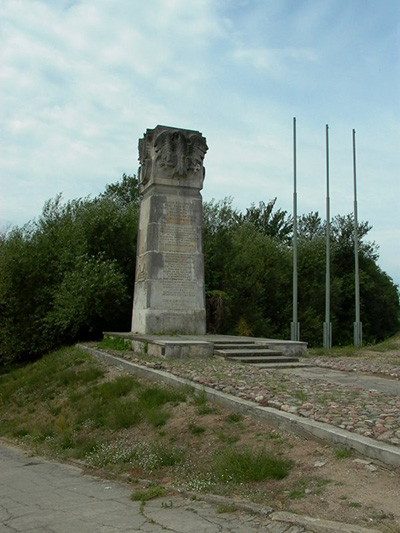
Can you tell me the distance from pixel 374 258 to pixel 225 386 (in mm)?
32133

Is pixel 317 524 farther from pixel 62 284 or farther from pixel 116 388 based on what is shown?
pixel 62 284

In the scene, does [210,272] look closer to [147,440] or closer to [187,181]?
[187,181]

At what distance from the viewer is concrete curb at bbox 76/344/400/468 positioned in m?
5.47

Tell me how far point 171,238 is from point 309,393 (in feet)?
26.6

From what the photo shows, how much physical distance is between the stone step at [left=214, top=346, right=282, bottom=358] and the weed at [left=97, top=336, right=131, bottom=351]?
2.57 metres

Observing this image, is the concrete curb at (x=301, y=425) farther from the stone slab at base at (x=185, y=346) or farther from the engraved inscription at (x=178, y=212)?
the engraved inscription at (x=178, y=212)

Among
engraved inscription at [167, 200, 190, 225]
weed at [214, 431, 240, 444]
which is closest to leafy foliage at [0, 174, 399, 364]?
engraved inscription at [167, 200, 190, 225]

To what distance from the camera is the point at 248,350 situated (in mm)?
12891

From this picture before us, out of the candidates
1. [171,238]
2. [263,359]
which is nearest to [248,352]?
[263,359]

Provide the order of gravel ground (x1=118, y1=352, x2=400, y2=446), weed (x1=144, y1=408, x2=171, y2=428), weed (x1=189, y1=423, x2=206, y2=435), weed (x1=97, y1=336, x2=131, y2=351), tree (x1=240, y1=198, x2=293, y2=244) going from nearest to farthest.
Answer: gravel ground (x1=118, y1=352, x2=400, y2=446)
weed (x1=189, y1=423, x2=206, y2=435)
weed (x1=144, y1=408, x2=171, y2=428)
weed (x1=97, y1=336, x2=131, y2=351)
tree (x1=240, y1=198, x2=293, y2=244)

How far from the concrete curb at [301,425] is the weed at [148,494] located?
168cm

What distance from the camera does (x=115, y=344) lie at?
565 inches

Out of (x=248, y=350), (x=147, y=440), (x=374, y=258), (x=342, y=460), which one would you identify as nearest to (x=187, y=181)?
(x=248, y=350)

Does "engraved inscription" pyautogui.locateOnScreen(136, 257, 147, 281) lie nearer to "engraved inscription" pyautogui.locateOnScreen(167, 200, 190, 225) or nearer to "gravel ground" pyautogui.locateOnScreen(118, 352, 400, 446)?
"engraved inscription" pyautogui.locateOnScreen(167, 200, 190, 225)
